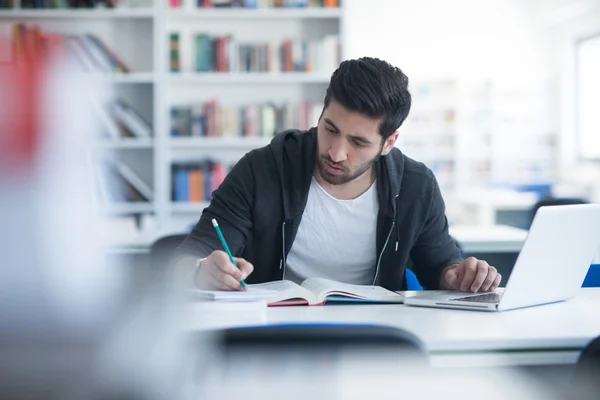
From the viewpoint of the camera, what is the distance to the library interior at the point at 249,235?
0.33 m

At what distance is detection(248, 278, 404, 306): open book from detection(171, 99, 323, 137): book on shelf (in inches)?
116

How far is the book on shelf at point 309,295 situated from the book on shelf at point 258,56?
3044mm

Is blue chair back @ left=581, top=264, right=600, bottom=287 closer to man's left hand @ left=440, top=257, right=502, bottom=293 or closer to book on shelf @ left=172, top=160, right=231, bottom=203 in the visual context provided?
man's left hand @ left=440, top=257, right=502, bottom=293

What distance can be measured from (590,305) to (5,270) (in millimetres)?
1581

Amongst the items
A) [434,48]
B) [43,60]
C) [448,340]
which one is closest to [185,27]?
[448,340]

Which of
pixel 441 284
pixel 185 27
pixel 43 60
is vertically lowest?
pixel 441 284

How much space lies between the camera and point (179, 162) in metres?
Result: 4.66

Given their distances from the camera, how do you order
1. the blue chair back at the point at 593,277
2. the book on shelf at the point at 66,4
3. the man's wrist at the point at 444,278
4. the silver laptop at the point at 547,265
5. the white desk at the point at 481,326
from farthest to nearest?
the book on shelf at the point at 66,4, the blue chair back at the point at 593,277, the man's wrist at the point at 444,278, the silver laptop at the point at 547,265, the white desk at the point at 481,326

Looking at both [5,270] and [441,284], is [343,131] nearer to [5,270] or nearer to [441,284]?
[441,284]

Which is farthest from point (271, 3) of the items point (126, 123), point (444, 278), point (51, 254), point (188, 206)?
point (51, 254)

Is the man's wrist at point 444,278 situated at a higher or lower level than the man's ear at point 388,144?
lower

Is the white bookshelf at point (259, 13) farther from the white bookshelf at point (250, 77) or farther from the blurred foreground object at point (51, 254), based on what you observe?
the blurred foreground object at point (51, 254)

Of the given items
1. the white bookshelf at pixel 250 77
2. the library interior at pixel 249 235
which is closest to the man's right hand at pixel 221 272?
the library interior at pixel 249 235

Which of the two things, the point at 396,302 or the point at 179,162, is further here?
the point at 179,162
